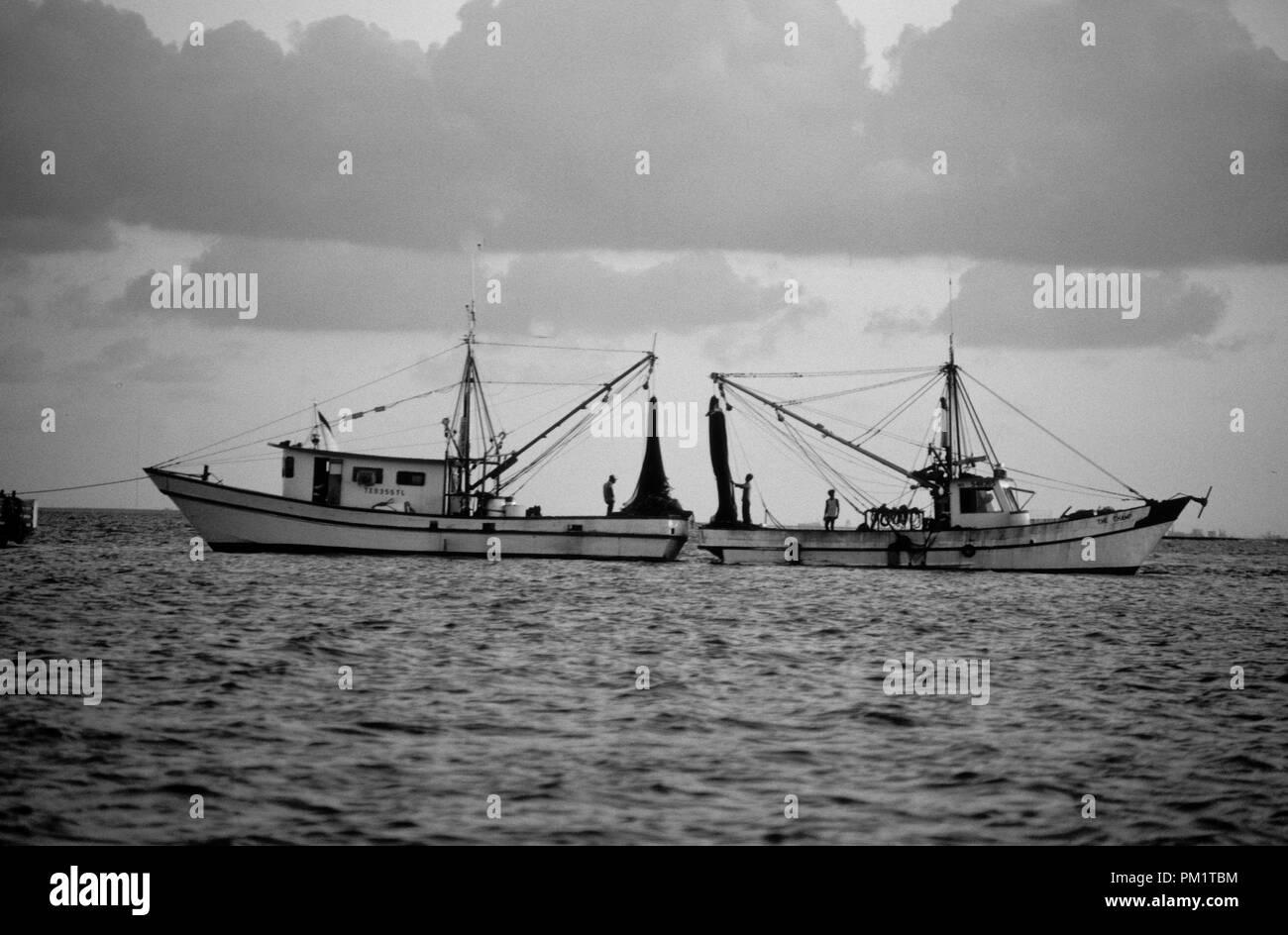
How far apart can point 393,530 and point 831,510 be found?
18526 millimetres

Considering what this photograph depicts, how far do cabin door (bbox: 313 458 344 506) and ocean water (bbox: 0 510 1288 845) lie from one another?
21.1 meters

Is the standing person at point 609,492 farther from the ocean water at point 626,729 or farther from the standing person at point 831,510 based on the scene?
the ocean water at point 626,729

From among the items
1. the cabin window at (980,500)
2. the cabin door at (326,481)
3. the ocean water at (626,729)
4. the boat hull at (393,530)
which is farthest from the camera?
the cabin door at (326,481)

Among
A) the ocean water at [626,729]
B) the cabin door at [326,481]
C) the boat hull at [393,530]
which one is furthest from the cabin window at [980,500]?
the cabin door at [326,481]

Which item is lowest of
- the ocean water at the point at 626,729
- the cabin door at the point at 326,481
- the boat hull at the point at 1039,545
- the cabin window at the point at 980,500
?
the ocean water at the point at 626,729

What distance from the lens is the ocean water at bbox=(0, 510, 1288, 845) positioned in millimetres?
11055

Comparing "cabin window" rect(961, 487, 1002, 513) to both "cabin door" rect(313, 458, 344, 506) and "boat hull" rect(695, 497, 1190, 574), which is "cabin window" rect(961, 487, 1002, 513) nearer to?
"boat hull" rect(695, 497, 1190, 574)

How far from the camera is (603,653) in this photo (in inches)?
891

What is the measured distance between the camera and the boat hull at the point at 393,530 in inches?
2063

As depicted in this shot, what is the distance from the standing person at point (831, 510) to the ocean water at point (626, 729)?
2269 centimetres

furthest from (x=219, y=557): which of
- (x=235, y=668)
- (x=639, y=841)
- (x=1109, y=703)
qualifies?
(x=639, y=841)
